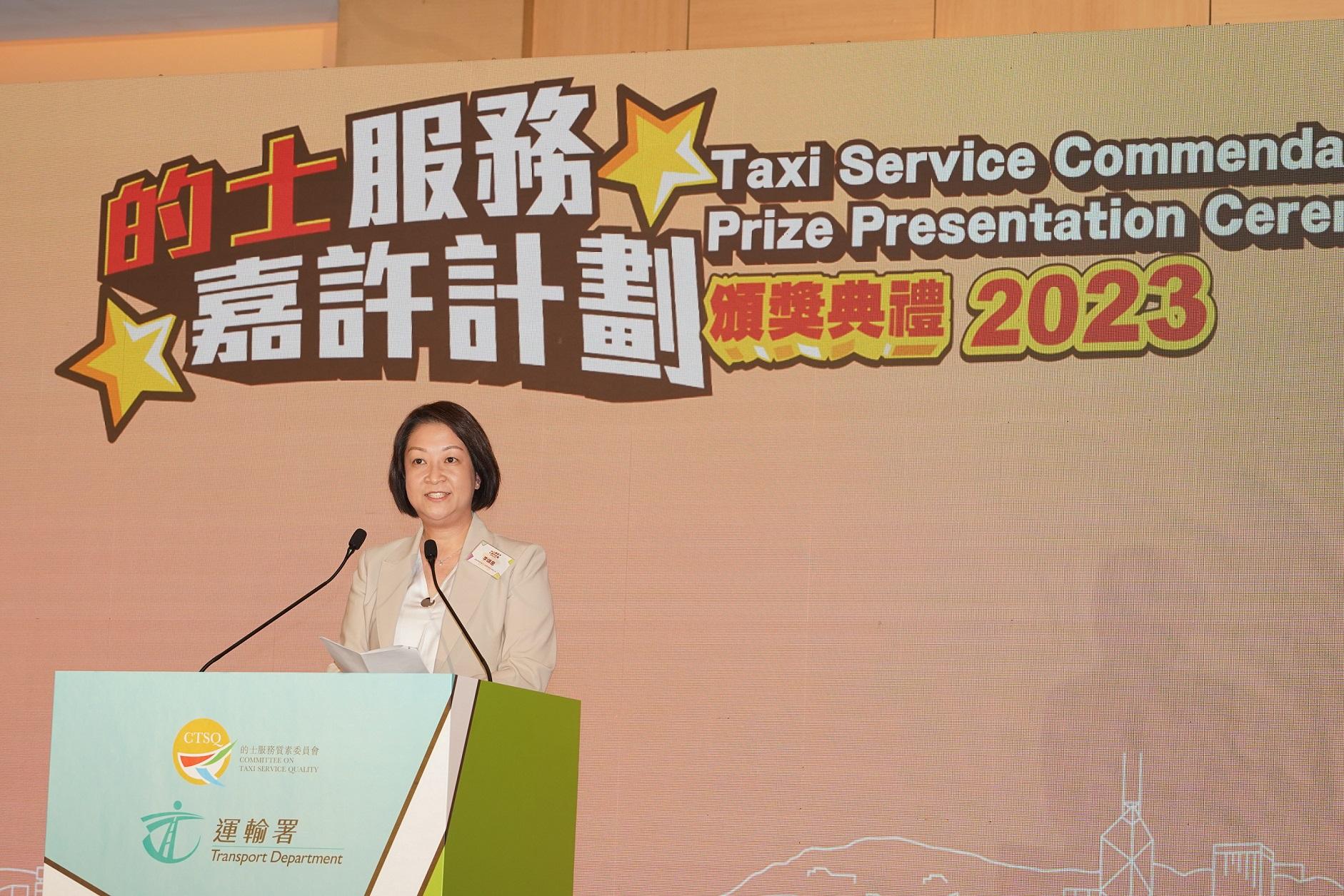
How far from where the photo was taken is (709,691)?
4.05 m

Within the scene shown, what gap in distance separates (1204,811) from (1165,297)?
4.42 ft

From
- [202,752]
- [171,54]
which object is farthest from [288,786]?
[171,54]

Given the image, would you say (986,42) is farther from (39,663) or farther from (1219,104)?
(39,663)

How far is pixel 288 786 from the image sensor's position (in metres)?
1.94

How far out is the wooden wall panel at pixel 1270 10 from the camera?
450 centimetres

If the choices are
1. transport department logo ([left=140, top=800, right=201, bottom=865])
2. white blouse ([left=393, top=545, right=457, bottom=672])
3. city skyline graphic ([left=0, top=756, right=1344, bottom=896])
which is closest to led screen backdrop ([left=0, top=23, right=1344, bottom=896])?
city skyline graphic ([left=0, top=756, right=1344, bottom=896])

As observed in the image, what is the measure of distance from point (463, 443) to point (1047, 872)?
2.01 metres

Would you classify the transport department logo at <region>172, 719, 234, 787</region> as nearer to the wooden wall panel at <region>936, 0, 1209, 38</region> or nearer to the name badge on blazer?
the name badge on blazer

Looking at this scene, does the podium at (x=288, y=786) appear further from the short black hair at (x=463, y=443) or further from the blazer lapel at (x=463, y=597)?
the short black hair at (x=463, y=443)

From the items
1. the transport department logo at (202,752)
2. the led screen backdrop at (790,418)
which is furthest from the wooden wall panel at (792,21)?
the transport department logo at (202,752)

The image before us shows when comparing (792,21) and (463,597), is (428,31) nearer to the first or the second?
(792,21)

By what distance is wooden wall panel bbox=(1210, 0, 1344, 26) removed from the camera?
4.50m

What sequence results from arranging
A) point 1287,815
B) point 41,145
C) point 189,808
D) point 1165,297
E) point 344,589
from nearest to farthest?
point 189,808, point 1287,815, point 1165,297, point 344,589, point 41,145

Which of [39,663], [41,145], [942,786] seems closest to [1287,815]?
[942,786]
